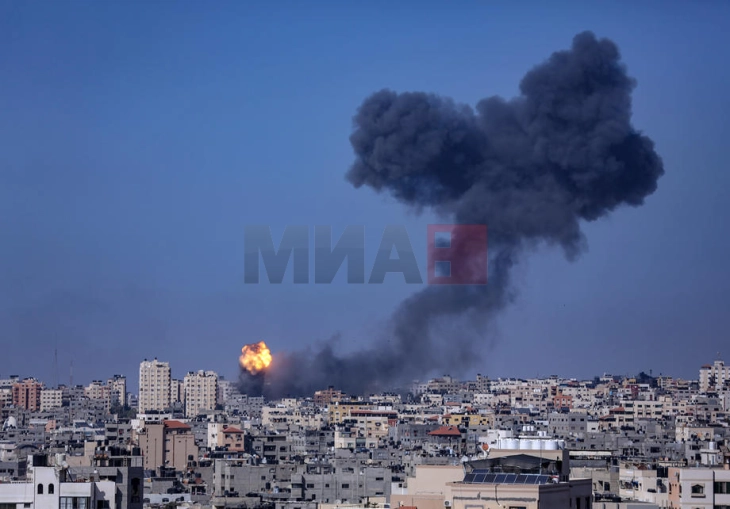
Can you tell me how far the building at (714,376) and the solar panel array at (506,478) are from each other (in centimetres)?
8401

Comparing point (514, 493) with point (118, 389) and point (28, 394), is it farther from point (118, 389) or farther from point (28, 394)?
point (118, 389)

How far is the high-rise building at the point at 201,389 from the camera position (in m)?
113

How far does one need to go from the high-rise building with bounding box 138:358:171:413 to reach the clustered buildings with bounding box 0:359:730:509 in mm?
126

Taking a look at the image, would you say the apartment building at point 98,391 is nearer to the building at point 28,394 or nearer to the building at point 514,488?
the building at point 28,394

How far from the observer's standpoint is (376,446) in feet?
202

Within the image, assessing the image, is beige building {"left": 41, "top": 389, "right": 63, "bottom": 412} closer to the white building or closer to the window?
the white building

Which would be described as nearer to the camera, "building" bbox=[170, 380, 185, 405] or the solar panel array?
the solar panel array

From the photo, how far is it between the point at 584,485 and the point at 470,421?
195ft

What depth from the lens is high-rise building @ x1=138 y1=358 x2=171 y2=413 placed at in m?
112

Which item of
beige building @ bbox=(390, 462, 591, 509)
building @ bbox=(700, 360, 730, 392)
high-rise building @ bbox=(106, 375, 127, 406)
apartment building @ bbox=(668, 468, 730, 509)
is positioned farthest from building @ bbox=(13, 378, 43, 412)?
beige building @ bbox=(390, 462, 591, 509)

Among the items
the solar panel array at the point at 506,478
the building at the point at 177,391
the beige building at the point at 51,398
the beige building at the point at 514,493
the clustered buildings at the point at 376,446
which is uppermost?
the building at the point at 177,391

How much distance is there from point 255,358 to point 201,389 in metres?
51.4

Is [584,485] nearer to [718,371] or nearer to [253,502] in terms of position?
[253,502]

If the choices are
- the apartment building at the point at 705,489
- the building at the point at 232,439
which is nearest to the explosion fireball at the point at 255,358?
the building at the point at 232,439
